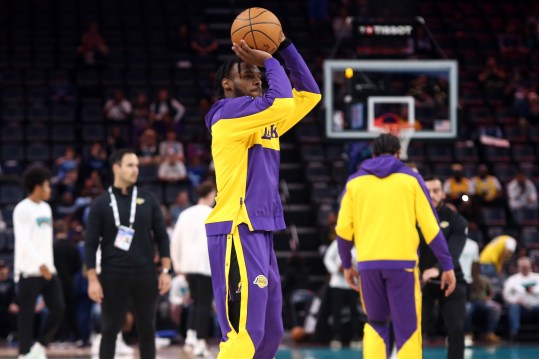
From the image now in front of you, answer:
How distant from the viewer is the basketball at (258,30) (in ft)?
17.9

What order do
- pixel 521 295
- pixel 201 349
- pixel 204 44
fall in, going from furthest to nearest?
1. pixel 204 44
2. pixel 521 295
3. pixel 201 349

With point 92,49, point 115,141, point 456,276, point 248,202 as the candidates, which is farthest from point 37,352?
point 92,49

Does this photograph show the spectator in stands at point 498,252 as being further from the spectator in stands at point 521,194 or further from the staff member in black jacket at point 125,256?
the staff member in black jacket at point 125,256

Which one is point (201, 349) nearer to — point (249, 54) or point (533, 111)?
point (249, 54)

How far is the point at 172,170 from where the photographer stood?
17.3 m

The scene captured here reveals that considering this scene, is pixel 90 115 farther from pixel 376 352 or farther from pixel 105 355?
pixel 376 352

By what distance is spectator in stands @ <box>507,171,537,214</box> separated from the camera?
17.7m

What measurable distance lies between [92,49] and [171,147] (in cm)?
403

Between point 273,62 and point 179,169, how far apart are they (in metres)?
12.0

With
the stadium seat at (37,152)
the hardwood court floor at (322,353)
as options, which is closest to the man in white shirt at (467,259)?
the hardwood court floor at (322,353)

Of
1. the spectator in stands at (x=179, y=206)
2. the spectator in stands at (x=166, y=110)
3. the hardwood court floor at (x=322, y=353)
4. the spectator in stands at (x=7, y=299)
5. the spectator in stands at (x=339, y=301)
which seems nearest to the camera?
the hardwood court floor at (x=322, y=353)

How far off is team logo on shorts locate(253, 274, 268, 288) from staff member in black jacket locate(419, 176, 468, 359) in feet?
9.84

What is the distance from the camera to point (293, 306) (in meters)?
14.7

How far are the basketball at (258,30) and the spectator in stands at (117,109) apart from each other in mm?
13703
